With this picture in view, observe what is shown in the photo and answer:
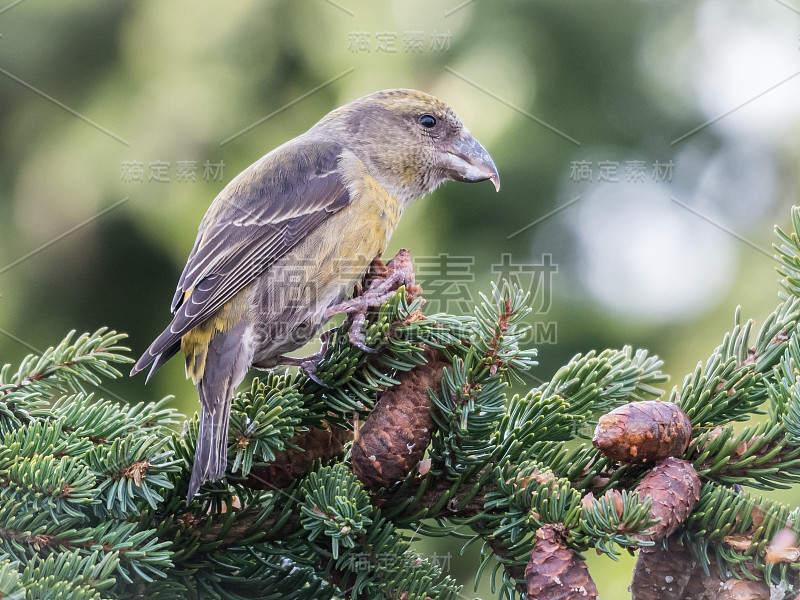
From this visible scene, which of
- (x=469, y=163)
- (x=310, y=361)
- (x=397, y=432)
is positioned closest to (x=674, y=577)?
(x=397, y=432)

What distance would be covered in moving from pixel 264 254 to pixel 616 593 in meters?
1.99

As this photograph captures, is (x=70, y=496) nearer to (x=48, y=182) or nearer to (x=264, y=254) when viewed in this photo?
(x=264, y=254)

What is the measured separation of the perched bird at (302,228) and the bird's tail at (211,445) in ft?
0.39

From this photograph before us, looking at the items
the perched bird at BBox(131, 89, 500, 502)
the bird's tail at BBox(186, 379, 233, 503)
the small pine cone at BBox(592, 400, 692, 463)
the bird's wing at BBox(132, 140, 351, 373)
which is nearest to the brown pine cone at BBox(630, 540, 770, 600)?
the small pine cone at BBox(592, 400, 692, 463)

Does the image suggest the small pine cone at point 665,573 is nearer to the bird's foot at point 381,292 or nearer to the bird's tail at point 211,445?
the bird's foot at point 381,292

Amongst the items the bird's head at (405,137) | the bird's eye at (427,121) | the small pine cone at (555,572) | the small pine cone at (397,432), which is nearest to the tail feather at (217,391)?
the small pine cone at (397,432)

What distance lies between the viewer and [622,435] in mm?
1608

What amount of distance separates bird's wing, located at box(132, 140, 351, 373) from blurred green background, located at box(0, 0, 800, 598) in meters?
0.44

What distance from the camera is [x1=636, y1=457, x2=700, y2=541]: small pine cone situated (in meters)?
1.50

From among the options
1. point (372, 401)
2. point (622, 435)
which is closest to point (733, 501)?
point (622, 435)

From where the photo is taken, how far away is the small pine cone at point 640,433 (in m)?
1.61

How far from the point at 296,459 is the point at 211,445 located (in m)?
0.25

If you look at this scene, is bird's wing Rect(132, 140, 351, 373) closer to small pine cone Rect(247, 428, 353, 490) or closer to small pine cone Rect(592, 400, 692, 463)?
small pine cone Rect(247, 428, 353, 490)

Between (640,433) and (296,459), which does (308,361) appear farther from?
(640,433)
